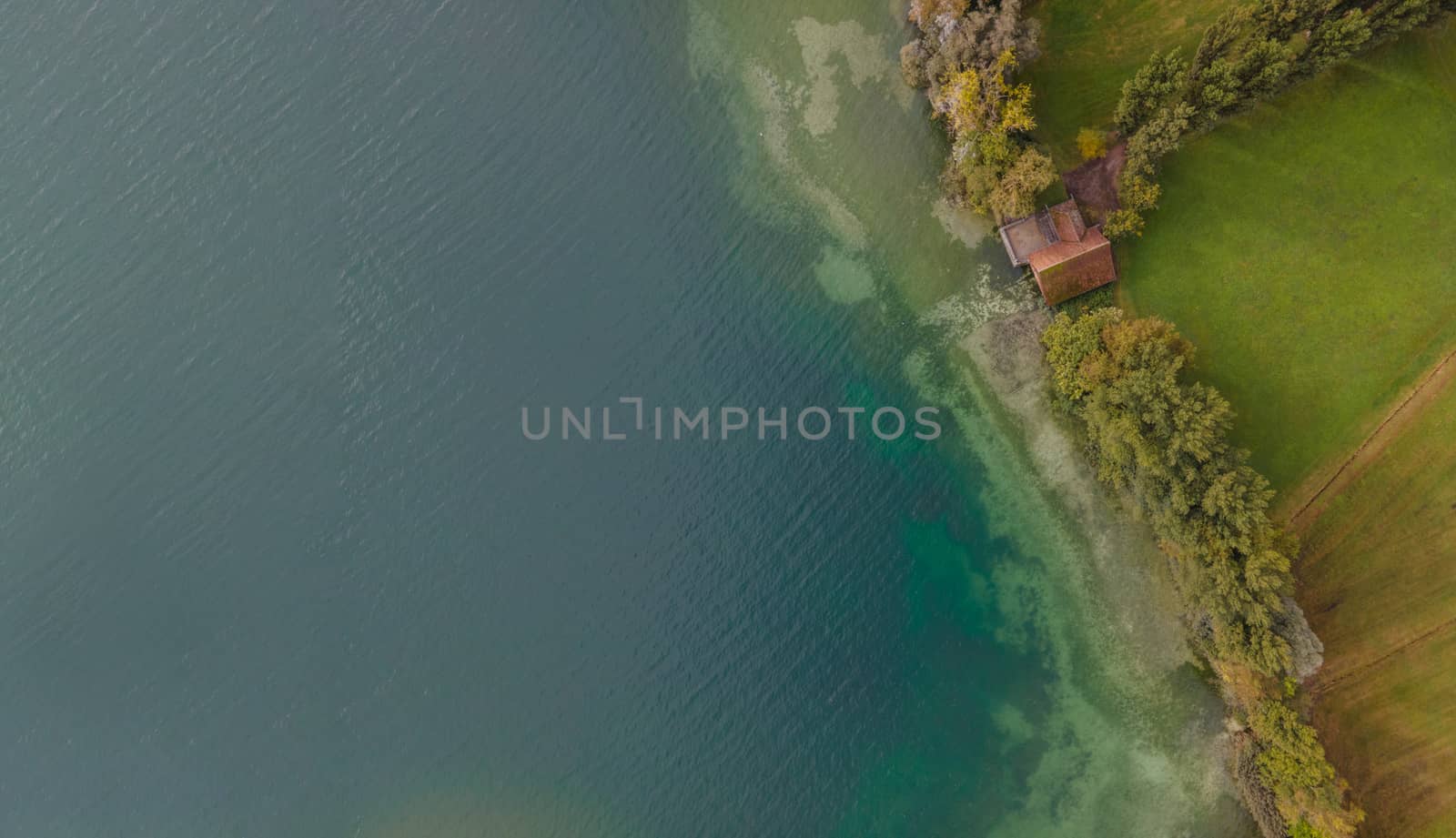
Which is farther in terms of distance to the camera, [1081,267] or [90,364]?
[90,364]

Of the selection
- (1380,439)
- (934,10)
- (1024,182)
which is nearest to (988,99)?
(1024,182)

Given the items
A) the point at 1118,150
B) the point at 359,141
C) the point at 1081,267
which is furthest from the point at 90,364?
the point at 1118,150

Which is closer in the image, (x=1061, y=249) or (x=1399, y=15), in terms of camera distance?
(x=1399, y=15)

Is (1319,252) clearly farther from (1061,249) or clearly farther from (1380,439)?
(1061,249)

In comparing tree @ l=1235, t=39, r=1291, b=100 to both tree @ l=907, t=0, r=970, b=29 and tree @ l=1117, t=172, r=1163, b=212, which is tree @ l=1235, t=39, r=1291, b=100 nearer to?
tree @ l=1117, t=172, r=1163, b=212

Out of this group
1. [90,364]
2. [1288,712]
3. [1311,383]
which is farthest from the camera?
[90,364]

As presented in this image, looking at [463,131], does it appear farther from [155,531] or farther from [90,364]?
[155,531]
